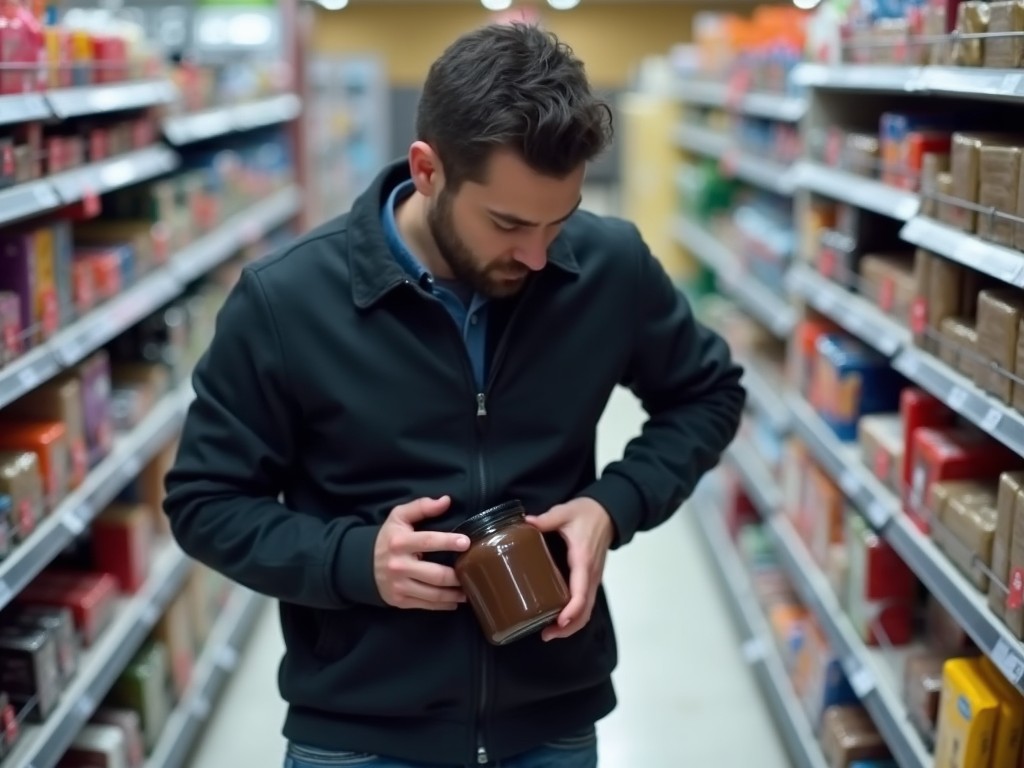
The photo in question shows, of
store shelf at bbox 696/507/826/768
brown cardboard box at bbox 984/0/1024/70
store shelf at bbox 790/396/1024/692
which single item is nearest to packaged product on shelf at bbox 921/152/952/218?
brown cardboard box at bbox 984/0/1024/70

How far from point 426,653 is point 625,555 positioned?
3.12m

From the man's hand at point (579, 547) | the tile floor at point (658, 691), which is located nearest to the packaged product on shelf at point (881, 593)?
the tile floor at point (658, 691)

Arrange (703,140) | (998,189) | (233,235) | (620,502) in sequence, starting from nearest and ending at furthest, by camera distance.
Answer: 1. (620,502)
2. (998,189)
3. (233,235)
4. (703,140)

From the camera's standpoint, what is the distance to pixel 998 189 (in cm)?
200

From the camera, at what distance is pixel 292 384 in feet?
4.96

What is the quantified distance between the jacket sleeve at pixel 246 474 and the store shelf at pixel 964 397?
1043 mm

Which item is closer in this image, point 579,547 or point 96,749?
point 579,547

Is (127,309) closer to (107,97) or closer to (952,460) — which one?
(107,97)

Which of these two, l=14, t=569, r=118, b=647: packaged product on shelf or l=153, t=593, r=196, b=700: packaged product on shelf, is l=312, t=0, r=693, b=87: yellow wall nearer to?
l=153, t=593, r=196, b=700: packaged product on shelf

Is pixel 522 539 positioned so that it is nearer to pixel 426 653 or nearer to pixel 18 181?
pixel 426 653

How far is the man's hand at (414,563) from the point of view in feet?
4.53

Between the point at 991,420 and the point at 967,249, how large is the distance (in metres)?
0.33

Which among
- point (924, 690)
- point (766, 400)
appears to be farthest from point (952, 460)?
point (766, 400)

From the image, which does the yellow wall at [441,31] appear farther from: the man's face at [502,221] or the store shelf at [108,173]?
the man's face at [502,221]
